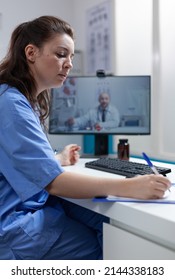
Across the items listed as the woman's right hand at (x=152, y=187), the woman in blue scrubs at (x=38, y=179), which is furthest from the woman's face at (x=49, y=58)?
the woman's right hand at (x=152, y=187)

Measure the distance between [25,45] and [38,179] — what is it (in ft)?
1.56

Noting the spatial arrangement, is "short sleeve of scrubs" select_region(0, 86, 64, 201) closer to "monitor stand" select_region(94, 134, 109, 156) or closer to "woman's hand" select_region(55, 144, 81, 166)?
"woman's hand" select_region(55, 144, 81, 166)

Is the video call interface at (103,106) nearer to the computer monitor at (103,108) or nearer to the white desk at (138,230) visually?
the computer monitor at (103,108)

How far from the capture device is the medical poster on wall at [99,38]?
9.33 feet

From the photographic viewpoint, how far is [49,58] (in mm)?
1170

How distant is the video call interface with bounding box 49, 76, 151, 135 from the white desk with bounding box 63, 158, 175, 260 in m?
0.88

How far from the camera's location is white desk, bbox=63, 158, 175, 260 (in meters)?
0.79

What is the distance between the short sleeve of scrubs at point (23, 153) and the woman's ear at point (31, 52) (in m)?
0.20

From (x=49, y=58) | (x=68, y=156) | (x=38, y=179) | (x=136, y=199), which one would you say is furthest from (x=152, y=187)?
(x=68, y=156)

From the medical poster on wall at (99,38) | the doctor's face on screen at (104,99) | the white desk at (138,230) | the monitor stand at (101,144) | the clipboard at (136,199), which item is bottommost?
the white desk at (138,230)

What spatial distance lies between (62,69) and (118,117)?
26.9 inches

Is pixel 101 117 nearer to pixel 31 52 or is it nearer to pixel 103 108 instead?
pixel 103 108
